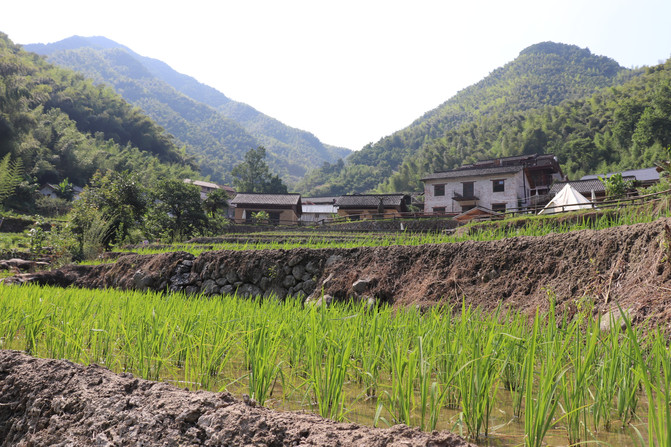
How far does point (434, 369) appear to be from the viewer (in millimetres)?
2174

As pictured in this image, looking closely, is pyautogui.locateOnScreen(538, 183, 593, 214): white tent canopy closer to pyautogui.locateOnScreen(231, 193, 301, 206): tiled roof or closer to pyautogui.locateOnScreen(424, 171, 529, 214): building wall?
pyautogui.locateOnScreen(424, 171, 529, 214): building wall

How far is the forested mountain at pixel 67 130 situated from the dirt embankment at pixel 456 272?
29499 mm

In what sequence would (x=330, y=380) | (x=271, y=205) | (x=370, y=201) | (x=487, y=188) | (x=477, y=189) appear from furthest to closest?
(x=271, y=205) < (x=370, y=201) < (x=477, y=189) < (x=487, y=188) < (x=330, y=380)

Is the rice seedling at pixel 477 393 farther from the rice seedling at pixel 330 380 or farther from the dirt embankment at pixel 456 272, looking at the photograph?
the dirt embankment at pixel 456 272

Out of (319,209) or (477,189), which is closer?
(477,189)

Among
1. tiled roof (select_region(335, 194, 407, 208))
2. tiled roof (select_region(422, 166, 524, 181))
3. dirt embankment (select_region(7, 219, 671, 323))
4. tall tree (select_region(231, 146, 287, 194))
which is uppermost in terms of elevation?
tall tree (select_region(231, 146, 287, 194))

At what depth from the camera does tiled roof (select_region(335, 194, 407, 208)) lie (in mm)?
35906

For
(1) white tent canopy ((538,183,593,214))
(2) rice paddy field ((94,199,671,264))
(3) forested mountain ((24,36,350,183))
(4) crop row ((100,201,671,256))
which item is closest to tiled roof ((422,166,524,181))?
(1) white tent canopy ((538,183,593,214))

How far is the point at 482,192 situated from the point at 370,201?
10.5m

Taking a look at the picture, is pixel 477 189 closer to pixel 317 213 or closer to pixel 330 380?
pixel 317 213

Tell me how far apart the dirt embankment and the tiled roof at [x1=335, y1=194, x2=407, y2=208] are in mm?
29039

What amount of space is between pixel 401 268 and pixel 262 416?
14.5 feet

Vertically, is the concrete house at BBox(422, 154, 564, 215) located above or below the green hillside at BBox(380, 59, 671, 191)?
below

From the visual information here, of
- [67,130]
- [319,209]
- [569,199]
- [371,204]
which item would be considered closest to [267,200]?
[371,204]
